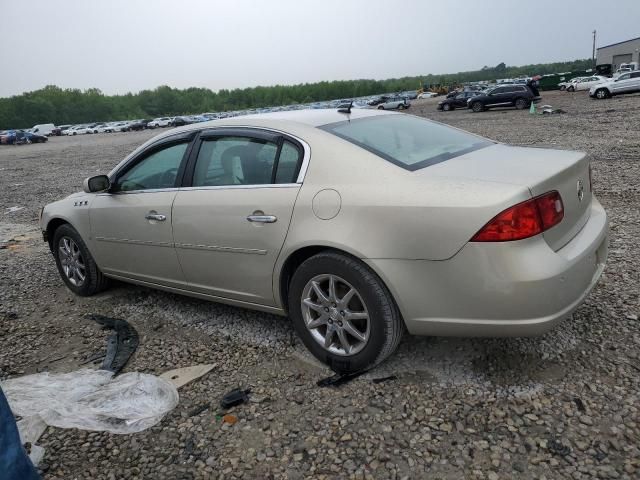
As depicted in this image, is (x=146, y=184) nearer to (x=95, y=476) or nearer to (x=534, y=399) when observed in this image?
A: (x=95, y=476)

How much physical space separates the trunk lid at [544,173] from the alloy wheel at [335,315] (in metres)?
0.81

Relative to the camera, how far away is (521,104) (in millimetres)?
30562

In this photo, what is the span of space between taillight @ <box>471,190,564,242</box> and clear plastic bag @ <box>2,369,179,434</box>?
1.97m

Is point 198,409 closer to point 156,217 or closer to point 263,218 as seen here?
point 263,218

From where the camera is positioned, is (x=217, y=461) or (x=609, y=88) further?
(x=609, y=88)

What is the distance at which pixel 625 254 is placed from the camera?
4.62m

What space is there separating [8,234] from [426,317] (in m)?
7.62

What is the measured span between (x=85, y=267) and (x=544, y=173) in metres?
3.89

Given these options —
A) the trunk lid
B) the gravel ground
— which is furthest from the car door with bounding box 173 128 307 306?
the trunk lid

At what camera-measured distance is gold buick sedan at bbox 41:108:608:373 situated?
249 centimetres

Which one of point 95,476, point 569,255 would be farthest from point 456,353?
point 95,476

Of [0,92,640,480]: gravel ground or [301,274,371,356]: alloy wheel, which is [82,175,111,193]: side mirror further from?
[301,274,371,356]: alloy wheel

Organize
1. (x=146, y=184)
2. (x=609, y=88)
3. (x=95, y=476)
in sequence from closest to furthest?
(x=95, y=476) < (x=146, y=184) < (x=609, y=88)

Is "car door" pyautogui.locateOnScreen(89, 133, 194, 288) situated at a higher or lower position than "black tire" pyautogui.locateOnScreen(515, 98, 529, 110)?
higher
